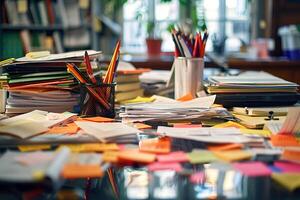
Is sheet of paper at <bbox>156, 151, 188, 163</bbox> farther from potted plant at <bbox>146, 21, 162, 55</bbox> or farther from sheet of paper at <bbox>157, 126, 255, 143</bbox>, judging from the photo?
Answer: potted plant at <bbox>146, 21, 162, 55</bbox>

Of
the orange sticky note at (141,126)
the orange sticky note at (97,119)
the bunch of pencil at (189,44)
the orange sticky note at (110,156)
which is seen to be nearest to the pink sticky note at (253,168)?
the orange sticky note at (110,156)

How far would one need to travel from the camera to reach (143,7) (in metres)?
4.62

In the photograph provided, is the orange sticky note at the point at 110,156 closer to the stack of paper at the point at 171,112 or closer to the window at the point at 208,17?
the stack of paper at the point at 171,112

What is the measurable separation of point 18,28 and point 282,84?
3180 millimetres

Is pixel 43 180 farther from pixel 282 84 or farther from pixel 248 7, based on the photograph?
pixel 248 7

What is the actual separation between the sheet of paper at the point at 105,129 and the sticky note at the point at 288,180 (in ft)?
1.09

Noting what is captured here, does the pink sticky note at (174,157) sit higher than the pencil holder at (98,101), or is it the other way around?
the pencil holder at (98,101)

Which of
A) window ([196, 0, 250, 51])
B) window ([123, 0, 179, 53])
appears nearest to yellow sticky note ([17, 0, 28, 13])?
window ([123, 0, 179, 53])

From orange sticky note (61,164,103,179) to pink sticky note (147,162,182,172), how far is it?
0.10 meters

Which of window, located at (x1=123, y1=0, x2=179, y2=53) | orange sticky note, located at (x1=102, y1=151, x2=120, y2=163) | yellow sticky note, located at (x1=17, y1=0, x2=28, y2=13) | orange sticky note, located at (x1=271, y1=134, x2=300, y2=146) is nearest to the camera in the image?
orange sticky note, located at (x1=102, y1=151, x2=120, y2=163)

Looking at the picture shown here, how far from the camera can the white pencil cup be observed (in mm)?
1366

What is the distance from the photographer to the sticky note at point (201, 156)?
31.2 inches

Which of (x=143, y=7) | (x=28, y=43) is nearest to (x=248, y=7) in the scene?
(x=143, y=7)

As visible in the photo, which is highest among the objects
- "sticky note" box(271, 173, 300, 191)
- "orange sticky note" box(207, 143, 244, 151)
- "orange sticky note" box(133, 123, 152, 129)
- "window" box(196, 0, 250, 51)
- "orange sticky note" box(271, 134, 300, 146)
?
"window" box(196, 0, 250, 51)
